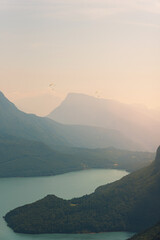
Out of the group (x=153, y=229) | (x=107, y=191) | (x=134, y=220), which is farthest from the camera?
(x=107, y=191)

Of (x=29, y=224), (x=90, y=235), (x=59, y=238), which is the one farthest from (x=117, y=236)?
(x=29, y=224)

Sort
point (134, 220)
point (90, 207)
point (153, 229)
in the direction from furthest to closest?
point (90, 207) → point (134, 220) → point (153, 229)

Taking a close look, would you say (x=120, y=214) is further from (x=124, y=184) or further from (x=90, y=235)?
(x=124, y=184)

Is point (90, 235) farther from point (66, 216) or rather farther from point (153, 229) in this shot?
point (153, 229)

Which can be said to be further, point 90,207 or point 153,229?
point 90,207

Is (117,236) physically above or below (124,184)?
below

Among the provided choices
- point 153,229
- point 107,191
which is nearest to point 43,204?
point 107,191
